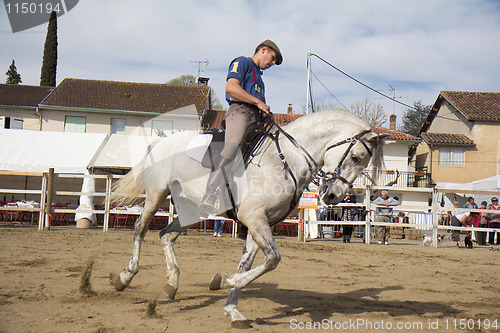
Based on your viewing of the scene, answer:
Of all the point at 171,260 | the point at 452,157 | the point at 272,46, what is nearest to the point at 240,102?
the point at 272,46

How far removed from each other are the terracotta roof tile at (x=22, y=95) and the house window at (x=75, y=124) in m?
2.67

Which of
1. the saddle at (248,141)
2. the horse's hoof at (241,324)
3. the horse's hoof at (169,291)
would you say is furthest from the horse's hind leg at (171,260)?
the saddle at (248,141)

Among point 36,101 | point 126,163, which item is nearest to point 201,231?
point 126,163

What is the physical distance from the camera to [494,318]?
16.1 feet

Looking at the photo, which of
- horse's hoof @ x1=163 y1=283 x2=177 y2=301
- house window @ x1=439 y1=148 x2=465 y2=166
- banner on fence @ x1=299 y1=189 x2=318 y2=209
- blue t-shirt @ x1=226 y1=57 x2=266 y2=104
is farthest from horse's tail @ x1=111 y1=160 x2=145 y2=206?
house window @ x1=439 y1=148 x2=465 y2=166

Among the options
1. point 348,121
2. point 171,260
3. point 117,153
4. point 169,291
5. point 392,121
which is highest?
point 392,121

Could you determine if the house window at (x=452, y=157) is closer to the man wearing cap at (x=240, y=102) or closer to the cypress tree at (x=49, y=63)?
the cypress tree at (x=49, y=63)

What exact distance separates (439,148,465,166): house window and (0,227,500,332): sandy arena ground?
29588 mm

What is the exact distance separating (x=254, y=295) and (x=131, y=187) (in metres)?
2.50

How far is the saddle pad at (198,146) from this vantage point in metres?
5.23

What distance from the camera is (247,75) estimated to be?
194 inches

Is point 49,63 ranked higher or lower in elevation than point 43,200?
higher

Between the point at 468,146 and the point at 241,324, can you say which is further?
the point at 468,146

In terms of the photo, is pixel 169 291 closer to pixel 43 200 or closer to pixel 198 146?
pixel 198 146
